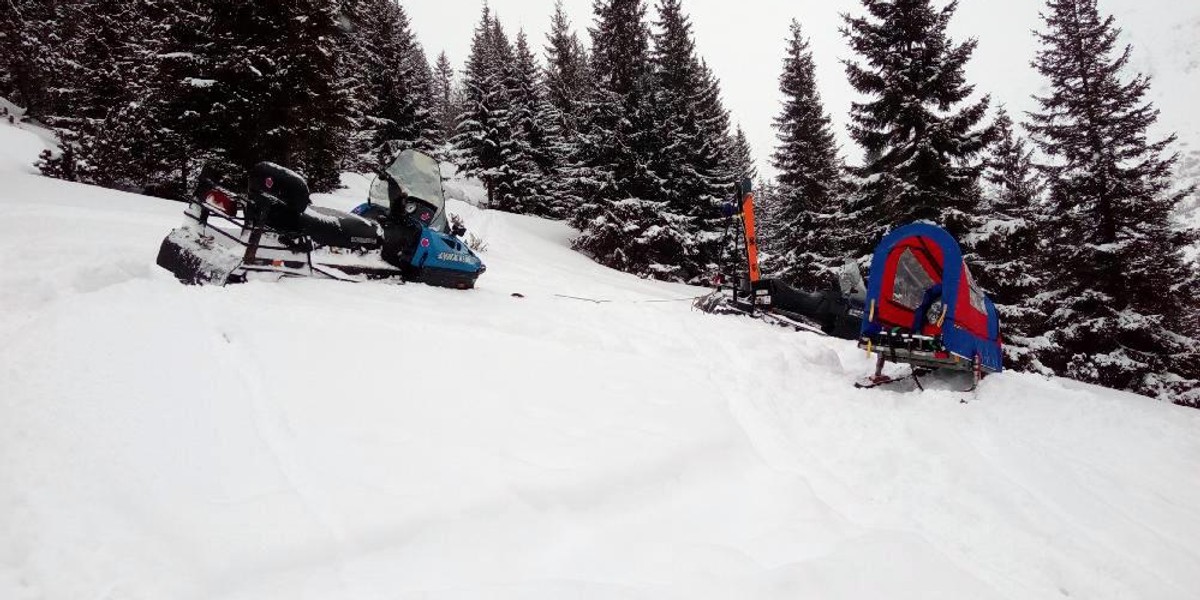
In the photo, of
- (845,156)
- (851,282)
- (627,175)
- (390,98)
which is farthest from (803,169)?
(390,98)

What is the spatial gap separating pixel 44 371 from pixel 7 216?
6.09 m

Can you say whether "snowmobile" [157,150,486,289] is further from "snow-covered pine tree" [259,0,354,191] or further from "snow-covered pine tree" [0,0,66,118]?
"snow-covered pine tree" [0,0,66,118]

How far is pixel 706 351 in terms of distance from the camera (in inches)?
259

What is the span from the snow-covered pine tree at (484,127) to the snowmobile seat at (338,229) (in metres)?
23.8

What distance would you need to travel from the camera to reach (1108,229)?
44.3 ft

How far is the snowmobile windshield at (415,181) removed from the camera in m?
7.23

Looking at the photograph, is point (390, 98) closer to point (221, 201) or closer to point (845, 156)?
point (845, 156)

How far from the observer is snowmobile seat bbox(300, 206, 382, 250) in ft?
20.9

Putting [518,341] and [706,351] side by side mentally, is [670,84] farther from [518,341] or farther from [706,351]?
[518,341]

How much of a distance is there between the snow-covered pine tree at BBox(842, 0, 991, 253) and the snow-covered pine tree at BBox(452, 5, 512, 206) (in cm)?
2062

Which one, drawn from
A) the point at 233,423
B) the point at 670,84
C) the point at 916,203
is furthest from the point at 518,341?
the point at 670,84

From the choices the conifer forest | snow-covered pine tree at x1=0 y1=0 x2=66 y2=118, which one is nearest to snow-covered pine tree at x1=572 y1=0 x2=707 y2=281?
the conifer forest

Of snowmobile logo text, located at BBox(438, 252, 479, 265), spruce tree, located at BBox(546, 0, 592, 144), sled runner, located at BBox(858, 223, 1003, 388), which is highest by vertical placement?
spruce tree, located at BBox(546, 0, 592, 144)

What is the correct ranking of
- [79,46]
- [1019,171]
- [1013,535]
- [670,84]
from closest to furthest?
1. [1013,535]
2. [1019,171]
3. [670,84]
4. [79,46]
